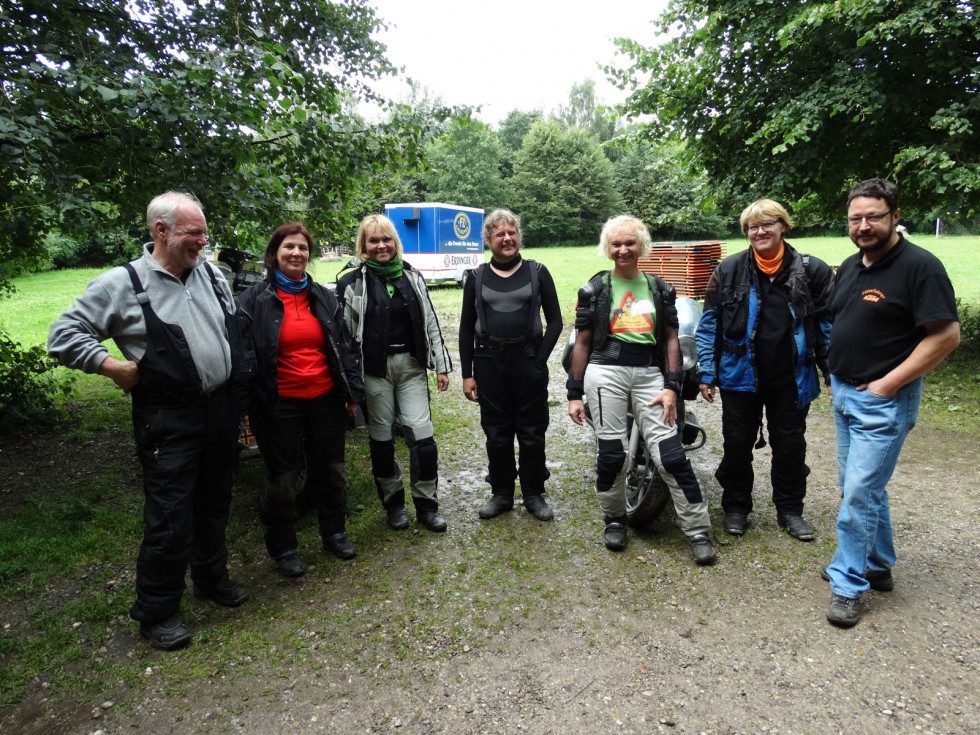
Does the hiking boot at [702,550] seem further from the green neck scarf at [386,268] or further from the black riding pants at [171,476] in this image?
the black riding pants at [171,476]

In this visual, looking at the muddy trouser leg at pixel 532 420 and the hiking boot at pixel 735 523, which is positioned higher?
the muddy trouser leg at pixel 532 420

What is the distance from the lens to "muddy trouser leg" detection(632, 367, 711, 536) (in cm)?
357

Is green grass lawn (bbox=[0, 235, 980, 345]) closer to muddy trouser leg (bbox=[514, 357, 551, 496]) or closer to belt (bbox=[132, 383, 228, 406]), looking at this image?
muddy trouser leg (bbox=[514, 357, 551, 496])

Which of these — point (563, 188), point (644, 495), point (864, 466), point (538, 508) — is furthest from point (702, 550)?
point (563, 188)

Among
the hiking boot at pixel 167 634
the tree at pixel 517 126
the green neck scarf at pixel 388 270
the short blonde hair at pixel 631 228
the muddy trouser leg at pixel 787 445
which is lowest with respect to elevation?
the hiking boot at pixel 167 634

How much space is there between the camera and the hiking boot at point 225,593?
10.8 ft

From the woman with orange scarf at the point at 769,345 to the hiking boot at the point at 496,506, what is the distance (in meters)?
1.46

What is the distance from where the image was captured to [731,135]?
8492 millimetres

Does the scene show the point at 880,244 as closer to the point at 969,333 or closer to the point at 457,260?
the point at 969,333

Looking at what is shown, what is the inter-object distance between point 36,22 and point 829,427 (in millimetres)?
7348

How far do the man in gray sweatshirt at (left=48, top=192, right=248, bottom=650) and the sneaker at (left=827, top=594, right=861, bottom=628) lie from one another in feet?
9.84

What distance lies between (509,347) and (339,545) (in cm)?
Answer: 160

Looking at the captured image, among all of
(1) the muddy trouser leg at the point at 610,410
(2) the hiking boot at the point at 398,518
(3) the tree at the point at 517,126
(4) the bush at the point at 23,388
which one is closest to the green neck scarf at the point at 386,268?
(1) the muddy trouser leg at the point at 610,410

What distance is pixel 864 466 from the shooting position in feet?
9.77
